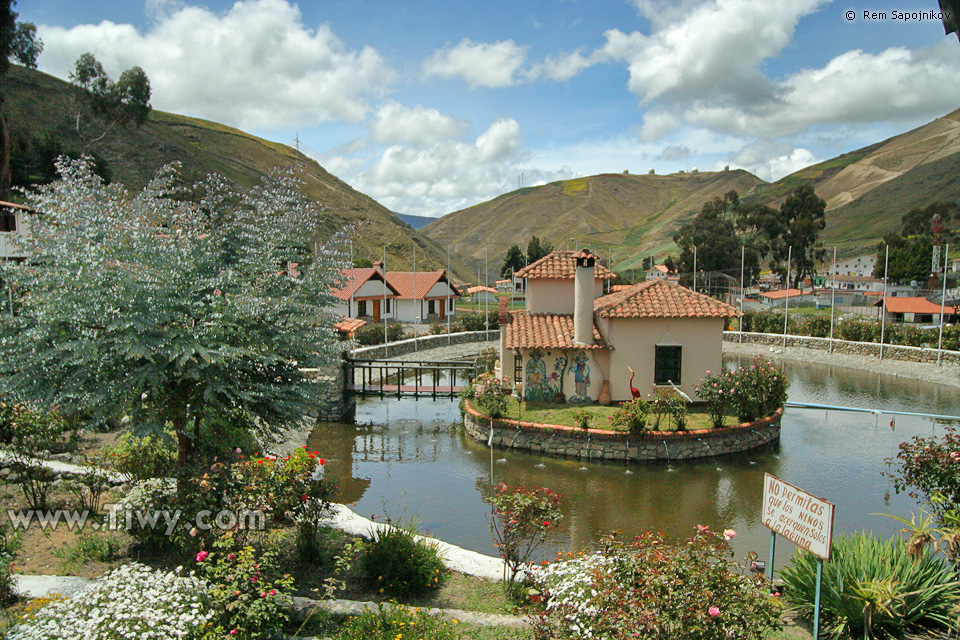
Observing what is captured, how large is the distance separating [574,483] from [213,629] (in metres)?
9.91

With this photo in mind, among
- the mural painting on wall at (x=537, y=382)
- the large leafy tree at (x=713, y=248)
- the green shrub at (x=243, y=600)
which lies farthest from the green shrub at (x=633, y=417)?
Result: the large leafy tree at (x=713, y=248)

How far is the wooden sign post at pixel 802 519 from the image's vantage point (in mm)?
5566

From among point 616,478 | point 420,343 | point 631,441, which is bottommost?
point 616,478

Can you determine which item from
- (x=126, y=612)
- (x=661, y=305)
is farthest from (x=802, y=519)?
(x=661, y=305)

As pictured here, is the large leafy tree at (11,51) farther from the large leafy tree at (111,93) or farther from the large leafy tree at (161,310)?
the large leafy tree at (161,310)

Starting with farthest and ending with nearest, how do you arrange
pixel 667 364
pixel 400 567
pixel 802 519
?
pixel 667 364
pixel 400 567
pixel 802 519

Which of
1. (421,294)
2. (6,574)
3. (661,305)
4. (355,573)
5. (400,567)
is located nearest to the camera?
(6,574)

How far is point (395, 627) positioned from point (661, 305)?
14.3m

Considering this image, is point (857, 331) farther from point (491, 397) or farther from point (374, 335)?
point (374, 335)

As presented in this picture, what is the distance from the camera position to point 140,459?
9500mm

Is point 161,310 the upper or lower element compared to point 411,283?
lower

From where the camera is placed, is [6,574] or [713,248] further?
[713,248]

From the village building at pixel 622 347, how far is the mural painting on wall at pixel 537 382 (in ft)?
0.10

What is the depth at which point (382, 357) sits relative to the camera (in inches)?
1233
